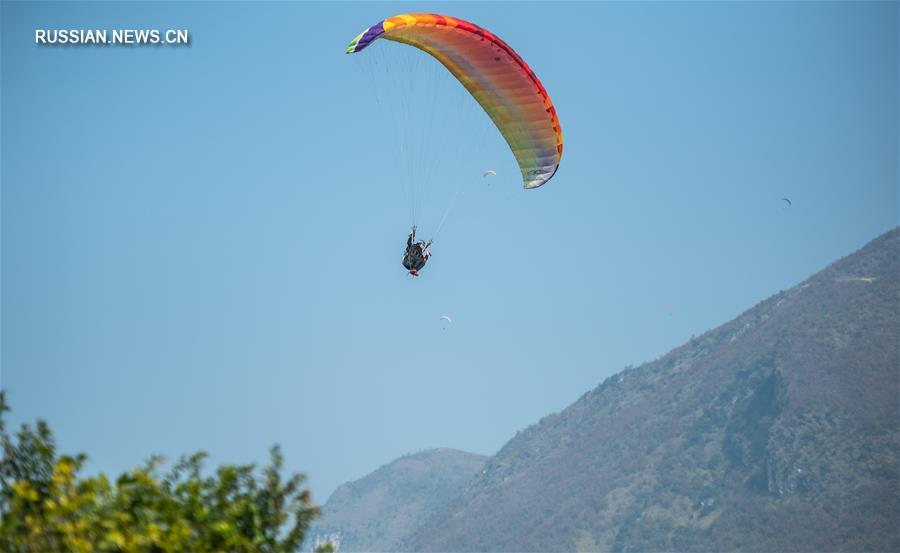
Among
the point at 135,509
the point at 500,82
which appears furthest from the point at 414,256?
the point at 135,509

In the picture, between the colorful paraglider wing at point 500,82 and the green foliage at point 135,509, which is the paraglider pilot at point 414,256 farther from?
the green foliage at point 135,509

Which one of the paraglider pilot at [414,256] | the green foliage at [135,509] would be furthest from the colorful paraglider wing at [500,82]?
the green foliage at [135,509]

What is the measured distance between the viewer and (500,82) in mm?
50062

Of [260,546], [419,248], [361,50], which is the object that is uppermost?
[361,50]

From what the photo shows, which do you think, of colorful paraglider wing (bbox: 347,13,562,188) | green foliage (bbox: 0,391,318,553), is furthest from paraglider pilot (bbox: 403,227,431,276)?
green foliage (bbox: 0,391,318,553)

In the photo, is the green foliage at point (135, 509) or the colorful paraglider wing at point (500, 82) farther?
the colorful paraglider wing at point (500, 82)

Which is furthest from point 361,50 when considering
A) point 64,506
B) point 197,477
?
point 64,506

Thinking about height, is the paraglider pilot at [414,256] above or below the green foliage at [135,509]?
above

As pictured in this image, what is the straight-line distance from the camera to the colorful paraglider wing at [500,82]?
4678 cm

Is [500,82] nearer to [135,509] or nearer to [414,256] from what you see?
[414,256]

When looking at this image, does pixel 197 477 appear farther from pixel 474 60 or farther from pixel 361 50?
pixel 474 60

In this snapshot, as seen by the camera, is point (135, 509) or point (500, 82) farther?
point (500, 82)

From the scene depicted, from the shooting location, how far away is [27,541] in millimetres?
21266

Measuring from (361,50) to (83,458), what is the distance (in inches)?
904
